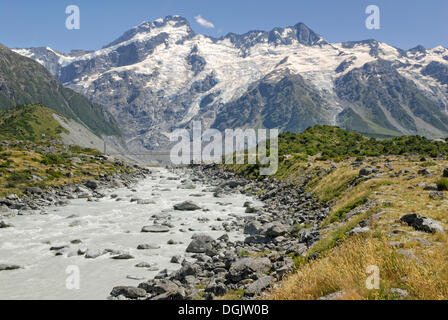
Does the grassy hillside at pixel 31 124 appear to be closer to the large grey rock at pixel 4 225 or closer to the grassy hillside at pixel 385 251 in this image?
the large grey rock at pixel 4 225

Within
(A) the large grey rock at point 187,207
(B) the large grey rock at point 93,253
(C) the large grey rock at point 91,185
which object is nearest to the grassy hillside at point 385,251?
(B) the large grey rock at point 93,253

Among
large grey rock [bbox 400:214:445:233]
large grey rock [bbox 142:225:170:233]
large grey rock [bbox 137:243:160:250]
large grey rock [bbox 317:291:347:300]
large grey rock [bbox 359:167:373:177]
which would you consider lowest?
large grey rock [bbox 137:243:160:250]

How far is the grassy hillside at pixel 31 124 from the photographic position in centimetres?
14688

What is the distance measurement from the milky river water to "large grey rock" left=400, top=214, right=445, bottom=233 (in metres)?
13.5

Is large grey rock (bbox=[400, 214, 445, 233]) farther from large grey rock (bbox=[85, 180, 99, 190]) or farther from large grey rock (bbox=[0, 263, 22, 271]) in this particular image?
large grey rock (bbox=[85, 180, 99, 190])

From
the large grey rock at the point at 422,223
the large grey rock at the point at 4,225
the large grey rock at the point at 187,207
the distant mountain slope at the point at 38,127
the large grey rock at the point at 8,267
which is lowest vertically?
the large grey rock at the point at 8,267

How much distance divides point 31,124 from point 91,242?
16479cm

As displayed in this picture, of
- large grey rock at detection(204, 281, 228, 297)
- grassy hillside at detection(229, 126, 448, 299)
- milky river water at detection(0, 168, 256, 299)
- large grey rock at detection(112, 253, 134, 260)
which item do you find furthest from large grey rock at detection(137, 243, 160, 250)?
grassy hillside at detection(229, 126, 448, 299)

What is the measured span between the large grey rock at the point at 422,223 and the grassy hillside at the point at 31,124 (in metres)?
159

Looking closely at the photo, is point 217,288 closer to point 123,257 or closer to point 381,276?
point 381,276

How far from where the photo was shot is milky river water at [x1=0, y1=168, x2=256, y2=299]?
683 inches
